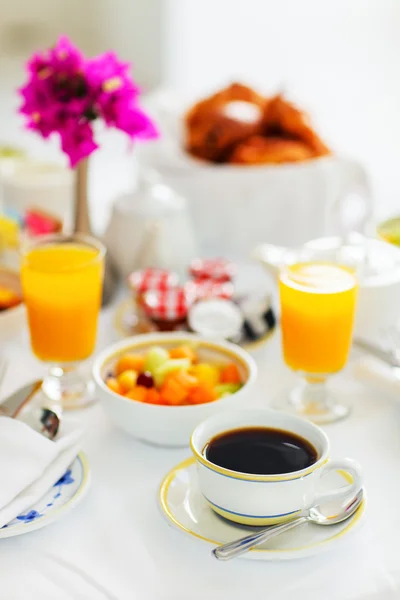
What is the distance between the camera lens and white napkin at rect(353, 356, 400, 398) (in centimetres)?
102

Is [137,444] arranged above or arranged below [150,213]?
below

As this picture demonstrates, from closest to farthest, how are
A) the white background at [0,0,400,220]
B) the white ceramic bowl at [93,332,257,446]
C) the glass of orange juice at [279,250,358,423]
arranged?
the white ceramic bowl at [93,332,257,446] < the glass of orange juice at [279,250,358,423] < the white background at [0,0,400,220]

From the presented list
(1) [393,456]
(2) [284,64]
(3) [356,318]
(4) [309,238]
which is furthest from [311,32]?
(1) [393,456]

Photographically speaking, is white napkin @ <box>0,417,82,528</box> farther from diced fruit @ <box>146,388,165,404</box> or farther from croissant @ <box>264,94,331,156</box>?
croissant @ <box>264,94,331,156</box>

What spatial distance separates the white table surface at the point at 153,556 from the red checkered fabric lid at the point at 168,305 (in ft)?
0.95

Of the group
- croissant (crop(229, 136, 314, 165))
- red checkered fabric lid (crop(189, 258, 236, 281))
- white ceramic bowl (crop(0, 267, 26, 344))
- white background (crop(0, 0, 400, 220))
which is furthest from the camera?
white background (crop(0, 0, 400, 220))

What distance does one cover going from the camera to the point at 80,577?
0.74 meters

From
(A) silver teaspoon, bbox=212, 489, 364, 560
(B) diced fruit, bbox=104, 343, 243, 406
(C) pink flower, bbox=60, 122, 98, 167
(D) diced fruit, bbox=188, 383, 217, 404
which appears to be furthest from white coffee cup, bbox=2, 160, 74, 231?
(A) silver teaspoon, bbox=212, 489, 364, 560

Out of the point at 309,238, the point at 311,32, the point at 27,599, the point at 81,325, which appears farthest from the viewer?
the point at 311,32

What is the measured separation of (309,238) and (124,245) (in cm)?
43

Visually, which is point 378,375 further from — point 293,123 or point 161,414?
point 293,123

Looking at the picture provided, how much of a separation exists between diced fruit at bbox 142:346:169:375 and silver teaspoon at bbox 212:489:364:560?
0.99 ft

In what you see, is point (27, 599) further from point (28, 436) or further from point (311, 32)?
point (311, 32)

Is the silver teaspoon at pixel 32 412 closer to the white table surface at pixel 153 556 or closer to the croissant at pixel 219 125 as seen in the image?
the white table surface at pixel 153 556
